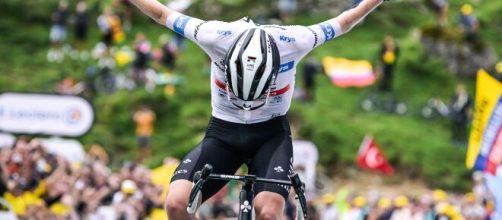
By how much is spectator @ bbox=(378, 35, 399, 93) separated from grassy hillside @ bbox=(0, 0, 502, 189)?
1.87 ft

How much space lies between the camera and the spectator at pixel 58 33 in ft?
120

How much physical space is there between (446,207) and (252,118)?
457 inches

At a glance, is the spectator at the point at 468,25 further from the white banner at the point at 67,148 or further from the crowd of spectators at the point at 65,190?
the crowd of spectators at the point at 65,190

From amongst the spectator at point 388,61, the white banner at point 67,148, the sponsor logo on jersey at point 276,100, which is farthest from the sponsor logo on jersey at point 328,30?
the spectator at point 388,61

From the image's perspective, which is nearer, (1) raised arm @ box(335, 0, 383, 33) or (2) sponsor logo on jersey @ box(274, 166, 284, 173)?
(2) sponsor logo on jersey @ box(274, 166, 284, 173)

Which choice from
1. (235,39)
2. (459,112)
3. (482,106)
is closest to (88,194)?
(482,106)

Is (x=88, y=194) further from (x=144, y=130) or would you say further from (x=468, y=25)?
(x=468, y=25)

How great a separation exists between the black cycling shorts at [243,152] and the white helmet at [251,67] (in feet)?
2.52

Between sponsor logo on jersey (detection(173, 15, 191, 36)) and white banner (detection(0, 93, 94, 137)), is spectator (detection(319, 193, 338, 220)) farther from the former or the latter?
sponsor logo on jersey (detection(173, 15, 191, 36))

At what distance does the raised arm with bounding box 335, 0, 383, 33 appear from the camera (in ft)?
32.8

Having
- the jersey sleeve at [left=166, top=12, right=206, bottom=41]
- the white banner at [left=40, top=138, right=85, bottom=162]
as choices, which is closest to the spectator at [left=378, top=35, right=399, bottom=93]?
the white banner at [left=40, top=138, right=85, bottom=162]

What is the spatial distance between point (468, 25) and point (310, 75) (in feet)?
21.0

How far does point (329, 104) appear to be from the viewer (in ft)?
116

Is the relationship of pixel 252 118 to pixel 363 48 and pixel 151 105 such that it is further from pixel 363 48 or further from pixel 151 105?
pixel 363 48
